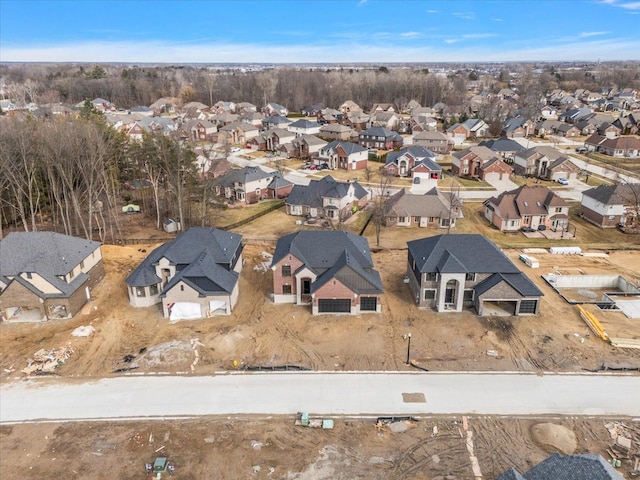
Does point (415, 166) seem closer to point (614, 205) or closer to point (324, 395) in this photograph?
point (614, 205)

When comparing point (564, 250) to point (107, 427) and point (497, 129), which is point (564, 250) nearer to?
point (107, 427)

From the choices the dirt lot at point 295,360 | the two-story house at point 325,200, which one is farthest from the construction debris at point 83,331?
the two-story house at point 325,200

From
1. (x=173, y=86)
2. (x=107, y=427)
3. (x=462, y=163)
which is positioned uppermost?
(x=173, y=86)

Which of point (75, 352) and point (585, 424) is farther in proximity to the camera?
point (75, 352)

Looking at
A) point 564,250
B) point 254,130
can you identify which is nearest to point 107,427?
point 564,250

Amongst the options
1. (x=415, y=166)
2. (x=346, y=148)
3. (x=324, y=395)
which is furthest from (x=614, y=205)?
(x=324, y=395)

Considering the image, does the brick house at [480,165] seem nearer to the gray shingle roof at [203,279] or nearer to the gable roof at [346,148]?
the gable roof at [346,148]
